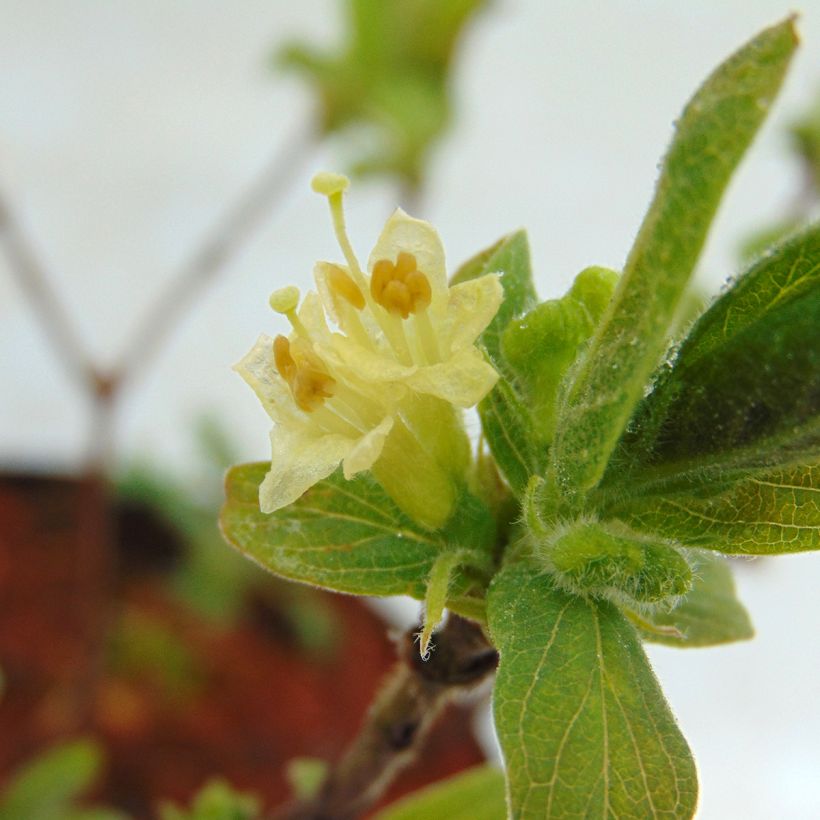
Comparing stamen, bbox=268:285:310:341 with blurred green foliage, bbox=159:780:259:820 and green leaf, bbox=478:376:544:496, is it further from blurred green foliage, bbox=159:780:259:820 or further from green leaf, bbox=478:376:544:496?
blurred green foliage, bbox=159:780:259:820

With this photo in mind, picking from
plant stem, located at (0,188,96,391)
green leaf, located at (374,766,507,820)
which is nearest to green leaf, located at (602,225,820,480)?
green leaf, located at (374,766,507,820)

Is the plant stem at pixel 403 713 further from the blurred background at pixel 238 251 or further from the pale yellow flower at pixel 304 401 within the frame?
the blurred background at pixel 238 251

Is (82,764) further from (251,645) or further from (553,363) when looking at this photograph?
(251,645)

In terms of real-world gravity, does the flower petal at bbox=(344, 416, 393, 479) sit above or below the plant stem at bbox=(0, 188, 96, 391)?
below

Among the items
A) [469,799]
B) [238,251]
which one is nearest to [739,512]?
[469,799]

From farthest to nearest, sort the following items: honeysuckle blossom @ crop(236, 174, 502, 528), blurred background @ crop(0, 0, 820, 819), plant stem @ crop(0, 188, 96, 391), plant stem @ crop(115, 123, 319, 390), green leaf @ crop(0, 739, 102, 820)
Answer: blurred background @ crop(0, 0, 820, 819), plant stem @ crop(115, 123, 319, 390), plant stem @ crop(0, 188, 96, 391), green leaf @ crop(0, 739, 102, 820), honeysuckle blossom @ crop(236, 174, 502, 528)

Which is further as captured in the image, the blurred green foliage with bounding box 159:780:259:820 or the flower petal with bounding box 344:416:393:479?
the blurred green foliage with bounding box 159:780:259:820

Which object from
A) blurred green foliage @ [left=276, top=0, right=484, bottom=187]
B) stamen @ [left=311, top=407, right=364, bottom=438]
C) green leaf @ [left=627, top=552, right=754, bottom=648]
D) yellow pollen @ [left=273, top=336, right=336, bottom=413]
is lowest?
green leaf @ [left=627, top=552, right=754, bottom=648]

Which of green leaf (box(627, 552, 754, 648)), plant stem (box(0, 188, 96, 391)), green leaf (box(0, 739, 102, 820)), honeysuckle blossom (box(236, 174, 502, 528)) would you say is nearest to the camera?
honeysuckle blossom (box(236, 174, 502, 528))

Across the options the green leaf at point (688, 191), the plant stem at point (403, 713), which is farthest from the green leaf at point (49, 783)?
the green leaf at point (688, 191)
